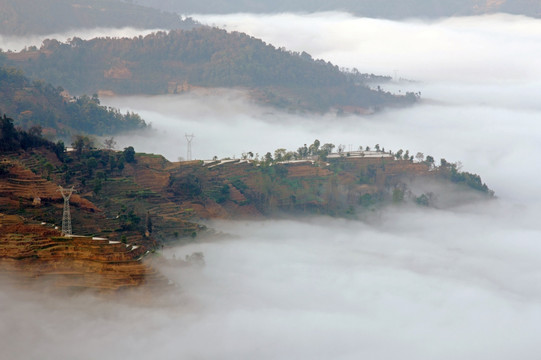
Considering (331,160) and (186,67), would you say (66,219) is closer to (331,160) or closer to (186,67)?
(331,160)

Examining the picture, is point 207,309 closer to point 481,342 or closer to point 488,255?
point 481,342

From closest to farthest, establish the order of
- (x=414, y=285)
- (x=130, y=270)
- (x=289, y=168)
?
(x=130, y=270) → (x=414, y=285) → (x=289, y=168)

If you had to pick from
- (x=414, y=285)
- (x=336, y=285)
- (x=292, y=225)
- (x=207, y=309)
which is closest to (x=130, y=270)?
(x=207, y=309)

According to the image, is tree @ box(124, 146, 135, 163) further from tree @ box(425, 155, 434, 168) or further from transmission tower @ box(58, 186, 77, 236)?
tree @ box(425, 155, 434, 168)

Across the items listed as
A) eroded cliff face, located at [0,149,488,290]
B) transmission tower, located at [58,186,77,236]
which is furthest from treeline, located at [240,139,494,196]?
transmission tower, located at [58,186,77,236]

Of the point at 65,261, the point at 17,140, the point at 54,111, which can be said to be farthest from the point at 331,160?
the point at 65,261

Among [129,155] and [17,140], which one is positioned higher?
[17,140]

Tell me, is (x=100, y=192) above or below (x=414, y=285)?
above
